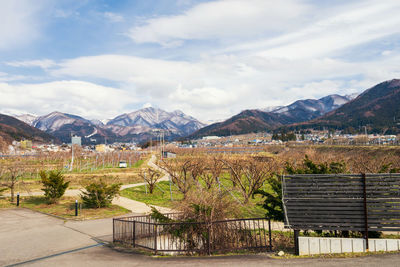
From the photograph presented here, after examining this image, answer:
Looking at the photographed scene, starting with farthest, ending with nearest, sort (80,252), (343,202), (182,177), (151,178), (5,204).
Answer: (151,178), (182,177), (5,204), (80,252), (343,202)

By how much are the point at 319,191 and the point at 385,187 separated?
1.71 meters

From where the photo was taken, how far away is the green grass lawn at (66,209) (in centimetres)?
1716

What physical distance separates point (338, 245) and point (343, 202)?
117cm

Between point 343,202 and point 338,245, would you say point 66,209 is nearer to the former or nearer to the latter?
point 338,245

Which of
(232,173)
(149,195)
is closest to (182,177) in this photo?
(149,195)

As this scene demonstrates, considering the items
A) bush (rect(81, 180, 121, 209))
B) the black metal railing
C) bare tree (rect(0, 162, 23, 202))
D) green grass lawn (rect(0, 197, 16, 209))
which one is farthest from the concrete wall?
bare tree (rect(0, 162, 23, 202))

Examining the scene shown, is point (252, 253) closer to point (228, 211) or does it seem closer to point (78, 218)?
point (228, 211)

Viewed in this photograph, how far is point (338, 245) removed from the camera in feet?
27.6

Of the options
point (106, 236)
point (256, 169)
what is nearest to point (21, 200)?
point (106, 236)

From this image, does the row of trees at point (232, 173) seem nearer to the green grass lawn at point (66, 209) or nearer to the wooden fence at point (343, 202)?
the green grass lawn at point (66, 209)

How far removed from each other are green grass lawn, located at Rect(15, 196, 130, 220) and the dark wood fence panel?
11587 mm

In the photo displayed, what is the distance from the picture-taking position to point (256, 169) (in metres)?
23.8

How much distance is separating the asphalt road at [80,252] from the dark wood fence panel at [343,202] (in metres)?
0.96

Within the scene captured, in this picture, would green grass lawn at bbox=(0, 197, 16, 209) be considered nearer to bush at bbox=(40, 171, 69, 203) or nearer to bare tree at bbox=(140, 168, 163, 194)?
bush at bbox=(40, 171, 69, 203)
